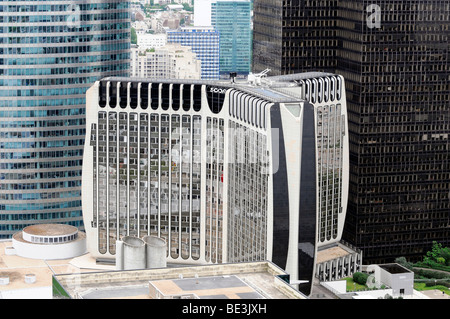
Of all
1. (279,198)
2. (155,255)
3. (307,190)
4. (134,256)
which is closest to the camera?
(155,255)

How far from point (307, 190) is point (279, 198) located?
513cm

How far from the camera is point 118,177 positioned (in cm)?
18812

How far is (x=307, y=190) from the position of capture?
16600 centimetres

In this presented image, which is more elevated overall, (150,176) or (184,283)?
(184,283)

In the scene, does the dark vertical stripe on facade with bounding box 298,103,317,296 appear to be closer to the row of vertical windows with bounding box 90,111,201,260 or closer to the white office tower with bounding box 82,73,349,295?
the white office tower with bounding box 82,73,349,295

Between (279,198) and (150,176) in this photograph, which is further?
(150,176)

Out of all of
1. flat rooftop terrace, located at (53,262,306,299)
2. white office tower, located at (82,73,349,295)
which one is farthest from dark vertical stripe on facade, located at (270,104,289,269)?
flat rooftop terrace, located at (53,262,306,299)

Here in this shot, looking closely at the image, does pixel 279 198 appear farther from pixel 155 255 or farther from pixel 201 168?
pixel 155 255

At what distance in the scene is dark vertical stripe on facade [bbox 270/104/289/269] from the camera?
163m

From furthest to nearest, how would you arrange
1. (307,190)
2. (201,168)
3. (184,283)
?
(201,168), (307,190), (184,283)

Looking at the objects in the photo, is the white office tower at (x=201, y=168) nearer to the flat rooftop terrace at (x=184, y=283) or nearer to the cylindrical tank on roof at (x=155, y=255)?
the cylindrical tank on roof at (x=155, y=255)

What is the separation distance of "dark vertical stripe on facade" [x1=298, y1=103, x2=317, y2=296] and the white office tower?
0.73ft

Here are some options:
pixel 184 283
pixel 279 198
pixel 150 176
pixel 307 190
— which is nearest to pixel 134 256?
pixel 279 198
